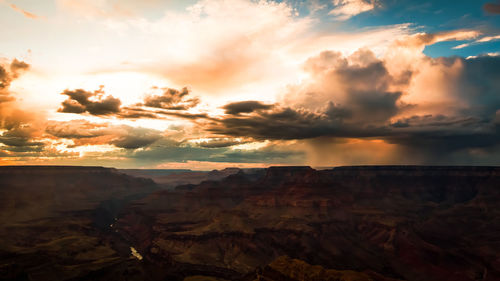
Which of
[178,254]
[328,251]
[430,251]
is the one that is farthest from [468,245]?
[178,254]

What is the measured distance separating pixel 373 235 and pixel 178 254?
116 metres

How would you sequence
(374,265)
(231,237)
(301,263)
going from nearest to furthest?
(301,263) < (374,265) < (231,237)

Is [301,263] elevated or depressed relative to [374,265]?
elevated

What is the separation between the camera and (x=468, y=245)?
184 m

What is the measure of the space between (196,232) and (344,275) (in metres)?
117

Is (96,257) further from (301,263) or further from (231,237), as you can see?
(301,263)

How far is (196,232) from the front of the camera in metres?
194

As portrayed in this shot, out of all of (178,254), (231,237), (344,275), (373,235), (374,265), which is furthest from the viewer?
(373,235)

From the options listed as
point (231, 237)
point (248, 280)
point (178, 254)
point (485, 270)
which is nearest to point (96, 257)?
point (178, 254)

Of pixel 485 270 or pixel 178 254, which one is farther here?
pixel 178 254

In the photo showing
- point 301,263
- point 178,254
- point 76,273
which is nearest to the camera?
point 301,263

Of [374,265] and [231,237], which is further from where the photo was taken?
[231,237]

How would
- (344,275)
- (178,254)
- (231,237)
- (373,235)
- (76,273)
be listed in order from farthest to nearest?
(373,235) < (231,237) < (178,254) < (76,273) < (344,275)

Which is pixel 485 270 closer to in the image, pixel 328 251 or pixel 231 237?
pixel 328 251
